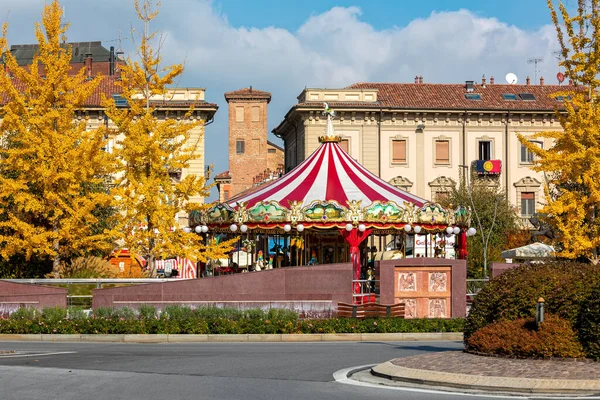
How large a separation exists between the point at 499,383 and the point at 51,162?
27.4 metres

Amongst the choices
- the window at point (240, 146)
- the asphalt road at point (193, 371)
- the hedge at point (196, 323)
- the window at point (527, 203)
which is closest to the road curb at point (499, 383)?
the asphalt road at point (193, 371)

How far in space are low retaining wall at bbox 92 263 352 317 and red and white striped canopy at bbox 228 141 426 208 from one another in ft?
19.5

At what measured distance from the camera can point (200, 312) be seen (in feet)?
89.2

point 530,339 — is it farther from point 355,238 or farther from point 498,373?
point 355,238

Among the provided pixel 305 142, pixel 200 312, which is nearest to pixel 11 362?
pixel 200 312

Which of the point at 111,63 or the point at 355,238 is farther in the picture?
the point at 111,63

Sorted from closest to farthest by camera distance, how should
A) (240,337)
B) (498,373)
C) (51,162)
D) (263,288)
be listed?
1. (498,373)
2. (240,337)
3. (263,288)
4. (51,162)

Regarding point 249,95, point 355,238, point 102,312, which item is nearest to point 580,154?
point 355,238

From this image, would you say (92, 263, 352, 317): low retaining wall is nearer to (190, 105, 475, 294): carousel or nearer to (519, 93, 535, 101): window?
(190, 105, 475, 294): carousel

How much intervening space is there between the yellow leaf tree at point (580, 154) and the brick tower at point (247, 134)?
55690 millimetres

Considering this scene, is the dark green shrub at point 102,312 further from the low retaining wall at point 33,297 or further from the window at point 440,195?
the window at point 440,195

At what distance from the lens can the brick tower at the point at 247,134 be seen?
93.8m

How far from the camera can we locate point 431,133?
7050 centimetres

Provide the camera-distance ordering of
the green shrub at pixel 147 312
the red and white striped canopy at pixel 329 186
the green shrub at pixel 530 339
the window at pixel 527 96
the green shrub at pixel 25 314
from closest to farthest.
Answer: the green shrub at pixel 530 339 < the green shrub at pixel 25 314 < the green shrub at pixel 147 312 < the red and white striped canopy at pixel 329 186 < the window at pixel 527 96
